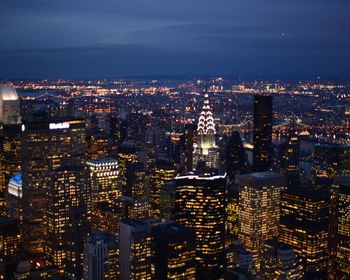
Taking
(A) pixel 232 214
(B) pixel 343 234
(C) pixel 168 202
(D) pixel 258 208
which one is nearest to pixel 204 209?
(C) pixel 168 202

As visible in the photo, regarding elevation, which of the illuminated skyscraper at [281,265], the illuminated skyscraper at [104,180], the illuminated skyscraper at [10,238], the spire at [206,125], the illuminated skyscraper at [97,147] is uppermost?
the spire at [206,125]

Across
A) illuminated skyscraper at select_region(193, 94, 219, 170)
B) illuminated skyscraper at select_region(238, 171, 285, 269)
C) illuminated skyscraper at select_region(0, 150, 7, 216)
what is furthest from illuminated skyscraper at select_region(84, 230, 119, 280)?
illuminated skyscraper at select_region(193, 94, 219, 170)

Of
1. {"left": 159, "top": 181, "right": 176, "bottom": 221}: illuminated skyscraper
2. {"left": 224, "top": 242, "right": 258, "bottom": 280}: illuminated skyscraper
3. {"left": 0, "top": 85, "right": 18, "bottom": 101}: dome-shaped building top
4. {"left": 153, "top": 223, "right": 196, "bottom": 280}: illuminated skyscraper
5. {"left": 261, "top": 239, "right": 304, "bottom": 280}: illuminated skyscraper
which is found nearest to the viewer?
{"left": 153, "top": 223, "right": 196, "bottom": 280}: illuminated skyscraper

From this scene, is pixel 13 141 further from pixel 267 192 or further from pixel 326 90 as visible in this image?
pixel 326 90

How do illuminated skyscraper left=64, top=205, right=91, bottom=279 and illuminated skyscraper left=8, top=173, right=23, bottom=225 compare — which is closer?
illuminated skyscraper left=64, top=205, right=91, bottom=279

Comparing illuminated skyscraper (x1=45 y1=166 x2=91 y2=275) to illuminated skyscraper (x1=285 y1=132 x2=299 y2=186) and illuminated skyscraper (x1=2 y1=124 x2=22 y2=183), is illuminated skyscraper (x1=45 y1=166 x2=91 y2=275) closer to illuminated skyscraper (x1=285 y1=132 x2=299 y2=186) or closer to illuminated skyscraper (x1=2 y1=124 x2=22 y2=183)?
illuminated skyscraper (x1=2 y1=124 x2=22 y2=183)

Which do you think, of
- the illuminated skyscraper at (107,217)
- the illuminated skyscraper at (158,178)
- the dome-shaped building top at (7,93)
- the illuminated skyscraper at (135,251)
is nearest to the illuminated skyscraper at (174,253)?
the illuminated skyscraper at (135,251)

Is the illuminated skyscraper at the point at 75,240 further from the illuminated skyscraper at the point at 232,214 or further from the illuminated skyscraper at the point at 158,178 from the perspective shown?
the illuminated skyscraper at the point at 232,214

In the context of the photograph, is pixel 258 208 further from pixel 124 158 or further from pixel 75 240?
pixel 124 158
